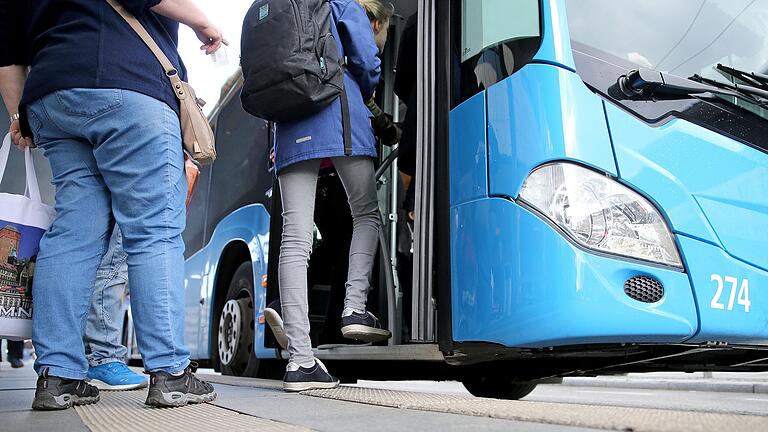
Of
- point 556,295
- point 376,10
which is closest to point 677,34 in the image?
point 556,295

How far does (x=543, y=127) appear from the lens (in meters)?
2.13

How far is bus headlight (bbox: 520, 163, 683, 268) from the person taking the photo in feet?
6.67

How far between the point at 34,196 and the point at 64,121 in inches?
14.0

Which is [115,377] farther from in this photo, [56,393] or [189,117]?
[189,117]

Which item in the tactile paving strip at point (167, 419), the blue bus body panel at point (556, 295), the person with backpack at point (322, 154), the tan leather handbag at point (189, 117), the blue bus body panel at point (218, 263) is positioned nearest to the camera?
the tactile paving strip at point (167, 419)

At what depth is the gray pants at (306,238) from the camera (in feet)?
9.04

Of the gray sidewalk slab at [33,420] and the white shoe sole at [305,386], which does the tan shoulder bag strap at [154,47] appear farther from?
the white shoe sole at [305,386]

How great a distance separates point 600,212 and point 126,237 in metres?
1.49

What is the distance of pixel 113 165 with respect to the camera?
209 centimetres

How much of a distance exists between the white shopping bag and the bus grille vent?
1.91 meters

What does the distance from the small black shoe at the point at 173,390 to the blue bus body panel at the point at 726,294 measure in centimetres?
157

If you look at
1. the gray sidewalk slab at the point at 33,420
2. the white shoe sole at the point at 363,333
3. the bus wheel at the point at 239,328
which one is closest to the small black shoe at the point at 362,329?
the white shoe sole at the point at 363,333

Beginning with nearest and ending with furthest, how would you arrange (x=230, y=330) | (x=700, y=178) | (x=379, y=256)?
(x=700, y=178), (x=379, y=256), (x=230, y=330)

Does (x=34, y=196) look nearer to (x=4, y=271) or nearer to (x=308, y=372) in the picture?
(x=4, y=271)
